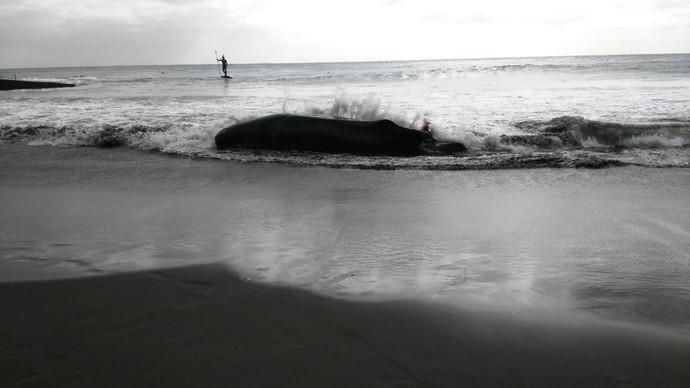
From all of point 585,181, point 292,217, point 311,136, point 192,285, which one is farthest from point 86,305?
point 311,136

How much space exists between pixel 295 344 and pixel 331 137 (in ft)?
20.4

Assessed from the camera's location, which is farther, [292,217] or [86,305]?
[292,217]

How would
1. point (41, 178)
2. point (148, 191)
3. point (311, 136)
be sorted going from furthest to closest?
1. point (311, 136)
2. point (41, 178)
3. point (148, 191)

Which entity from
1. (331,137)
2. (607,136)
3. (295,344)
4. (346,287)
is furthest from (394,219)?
(607,136)

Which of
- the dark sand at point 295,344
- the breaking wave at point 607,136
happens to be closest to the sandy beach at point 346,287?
the dark sand at point 295,344

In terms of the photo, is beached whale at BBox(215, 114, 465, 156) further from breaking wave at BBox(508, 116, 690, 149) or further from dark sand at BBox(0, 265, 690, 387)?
dark sand at BBox(0, 265, 690, 387)

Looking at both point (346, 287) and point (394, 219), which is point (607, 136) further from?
point (346, 287)

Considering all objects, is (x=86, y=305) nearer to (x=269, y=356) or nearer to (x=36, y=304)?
(x=36, y=304)

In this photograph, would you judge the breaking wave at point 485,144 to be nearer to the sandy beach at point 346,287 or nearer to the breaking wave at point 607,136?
the breaking wave at point 607,136

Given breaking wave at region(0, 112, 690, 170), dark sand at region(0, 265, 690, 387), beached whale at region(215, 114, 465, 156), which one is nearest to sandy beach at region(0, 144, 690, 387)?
dark sand at region(0, 265, 690, 387)

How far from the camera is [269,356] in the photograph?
6.73 ft

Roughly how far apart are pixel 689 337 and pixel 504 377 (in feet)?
3.39

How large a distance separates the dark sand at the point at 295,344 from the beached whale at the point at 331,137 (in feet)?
18.0

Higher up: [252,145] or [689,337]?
[252,145]
